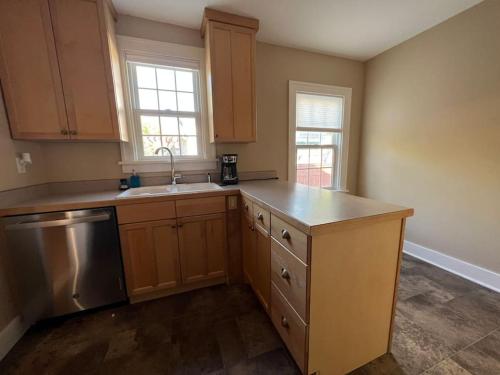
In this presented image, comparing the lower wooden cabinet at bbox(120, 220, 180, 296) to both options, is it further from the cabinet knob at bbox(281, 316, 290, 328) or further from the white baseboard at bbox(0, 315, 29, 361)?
the cabinet knob at bbox(281, 316, 290, 328)

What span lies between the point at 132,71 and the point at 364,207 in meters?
2.38

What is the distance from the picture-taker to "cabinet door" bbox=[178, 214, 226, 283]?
175cm

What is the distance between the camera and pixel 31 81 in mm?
1465

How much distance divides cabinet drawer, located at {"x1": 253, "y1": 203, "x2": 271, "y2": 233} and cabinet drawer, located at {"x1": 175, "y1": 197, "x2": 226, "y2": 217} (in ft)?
1.36

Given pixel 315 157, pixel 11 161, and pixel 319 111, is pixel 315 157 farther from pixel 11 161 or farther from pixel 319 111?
pixel 11 161

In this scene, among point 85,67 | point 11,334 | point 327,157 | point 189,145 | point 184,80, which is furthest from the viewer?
point 327,157

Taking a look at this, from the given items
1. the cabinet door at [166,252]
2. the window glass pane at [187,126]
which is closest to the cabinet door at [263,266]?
the cabinet door at [166,252]

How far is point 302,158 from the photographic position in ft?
9.26

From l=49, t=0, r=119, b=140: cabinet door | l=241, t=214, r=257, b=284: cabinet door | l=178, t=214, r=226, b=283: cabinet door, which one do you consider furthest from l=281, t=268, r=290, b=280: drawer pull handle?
l=49, t=0, r=119, b=140: cabinet door

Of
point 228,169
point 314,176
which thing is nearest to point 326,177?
point 314,176

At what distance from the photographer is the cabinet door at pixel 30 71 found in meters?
1.39

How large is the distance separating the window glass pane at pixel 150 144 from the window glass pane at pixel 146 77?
0.51 metres

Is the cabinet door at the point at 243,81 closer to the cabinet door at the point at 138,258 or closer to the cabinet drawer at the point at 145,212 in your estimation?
the cabinet drawer at the point at 145,212

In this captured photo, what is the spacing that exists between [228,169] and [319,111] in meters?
1.59
